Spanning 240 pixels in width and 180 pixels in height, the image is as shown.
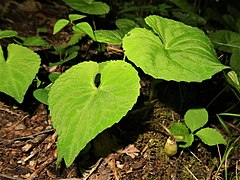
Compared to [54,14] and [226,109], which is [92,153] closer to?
[226,109]

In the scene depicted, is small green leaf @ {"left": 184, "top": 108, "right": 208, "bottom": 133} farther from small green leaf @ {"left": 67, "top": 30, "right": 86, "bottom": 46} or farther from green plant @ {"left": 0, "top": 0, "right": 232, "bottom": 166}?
small green leaf @ {"left": 67, "top": 30, "right": 86, "bottom": 46}

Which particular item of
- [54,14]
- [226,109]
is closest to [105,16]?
[54,14]

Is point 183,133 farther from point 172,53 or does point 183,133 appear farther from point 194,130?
point 172,53

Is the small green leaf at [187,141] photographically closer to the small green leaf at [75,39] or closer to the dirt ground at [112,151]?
the dirt ground at [112,151]

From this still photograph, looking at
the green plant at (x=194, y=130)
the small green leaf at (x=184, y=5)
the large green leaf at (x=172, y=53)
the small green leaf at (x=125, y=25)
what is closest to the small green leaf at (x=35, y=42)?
the small green leaf at (x=125, y=25)

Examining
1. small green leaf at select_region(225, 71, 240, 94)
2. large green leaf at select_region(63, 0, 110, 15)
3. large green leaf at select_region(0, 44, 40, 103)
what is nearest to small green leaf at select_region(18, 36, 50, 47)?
large green leaf at select_region(0, 44, 40, 103)
